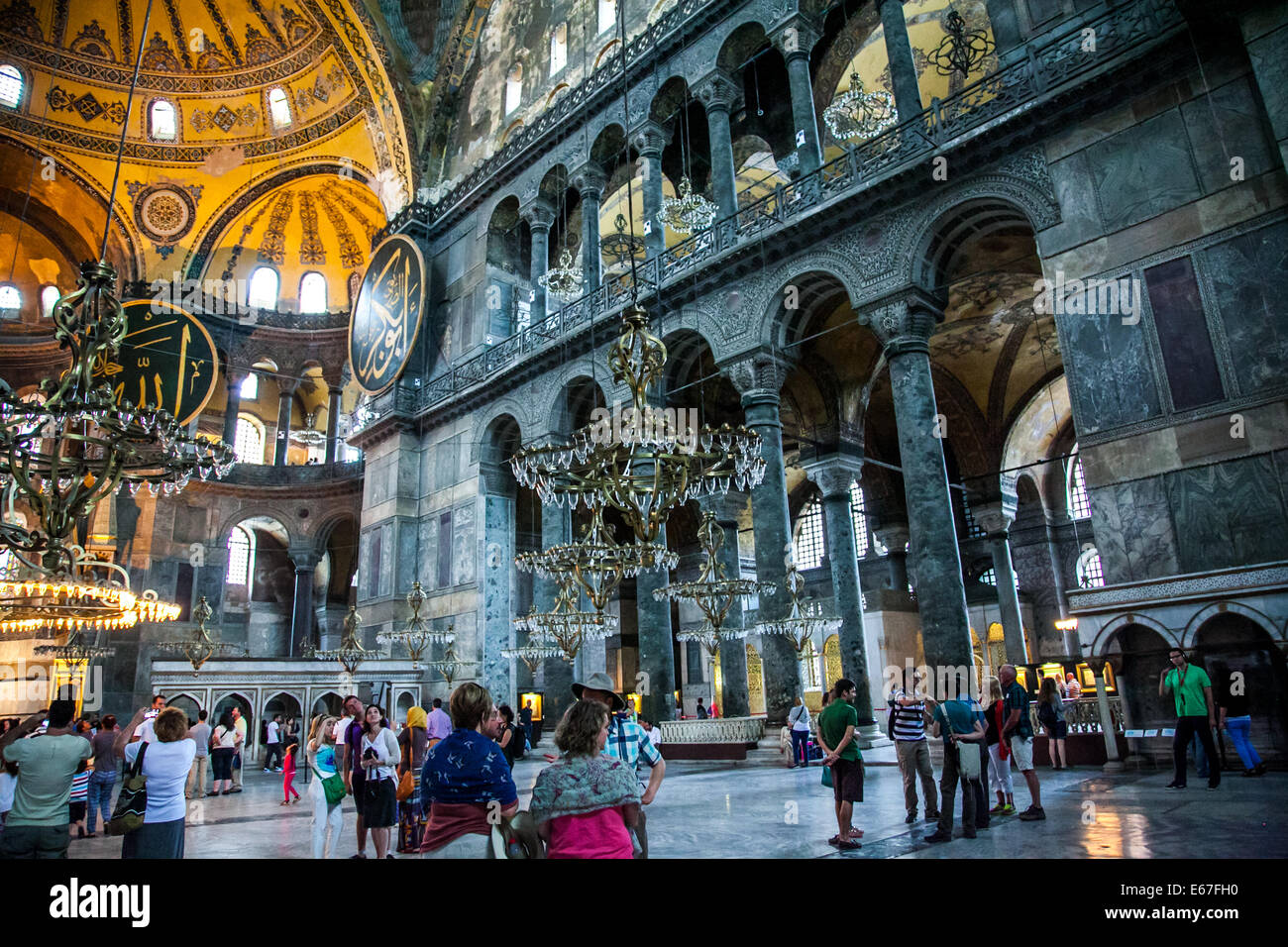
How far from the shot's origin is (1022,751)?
17.1ft

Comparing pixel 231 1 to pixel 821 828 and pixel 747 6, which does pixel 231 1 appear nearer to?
pixel 747 6

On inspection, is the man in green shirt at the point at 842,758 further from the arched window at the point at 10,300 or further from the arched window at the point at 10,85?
the arched window at the point at 10,300

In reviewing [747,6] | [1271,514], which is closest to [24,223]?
[747,6]

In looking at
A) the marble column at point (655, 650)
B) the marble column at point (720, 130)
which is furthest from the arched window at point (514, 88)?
the marble column at point (655, 650)

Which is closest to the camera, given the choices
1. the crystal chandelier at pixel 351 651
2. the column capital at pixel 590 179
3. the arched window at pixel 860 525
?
the crystal chandelier at pixel 351 651

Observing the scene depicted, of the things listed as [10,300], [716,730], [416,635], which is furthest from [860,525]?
[10,300]

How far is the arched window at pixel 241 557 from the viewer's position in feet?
74.7

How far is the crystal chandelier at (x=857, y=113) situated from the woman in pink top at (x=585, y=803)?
10.4 metres

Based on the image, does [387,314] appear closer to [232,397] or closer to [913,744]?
[232,397]

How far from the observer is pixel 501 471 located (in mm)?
16219

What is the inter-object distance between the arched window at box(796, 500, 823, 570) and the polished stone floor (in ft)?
42.3

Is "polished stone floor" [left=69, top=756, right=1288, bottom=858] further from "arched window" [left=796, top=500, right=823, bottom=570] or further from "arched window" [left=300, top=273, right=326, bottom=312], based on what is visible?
"arched window" [left=300, top=273, right=326, bottom=312]

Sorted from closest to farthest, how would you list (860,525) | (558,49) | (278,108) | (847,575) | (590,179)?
(847,575) < (590,179) < (558,49) < (860,525) < (278,108)

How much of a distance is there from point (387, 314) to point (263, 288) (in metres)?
7.56
